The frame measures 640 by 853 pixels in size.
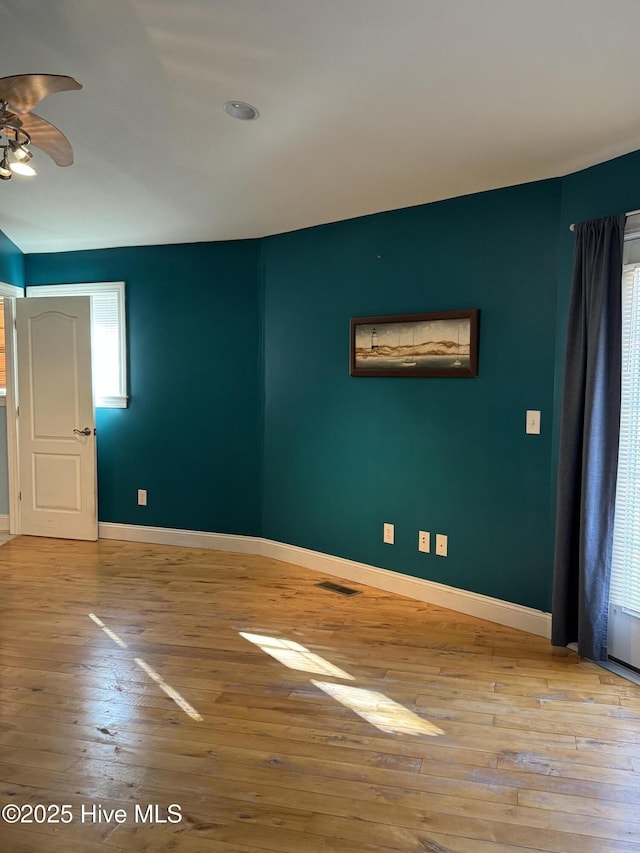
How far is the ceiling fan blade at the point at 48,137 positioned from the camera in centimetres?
244

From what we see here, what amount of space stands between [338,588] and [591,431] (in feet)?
6.44

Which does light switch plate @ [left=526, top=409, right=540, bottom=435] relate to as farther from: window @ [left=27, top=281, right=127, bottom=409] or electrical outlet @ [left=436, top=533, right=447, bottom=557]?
window @ [left=27, top=281, right=127, bottom=409]

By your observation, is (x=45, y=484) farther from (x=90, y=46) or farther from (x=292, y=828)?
(x=292, y=828)

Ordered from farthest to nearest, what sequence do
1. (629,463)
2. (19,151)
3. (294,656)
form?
(294,656) → (629,463) → (19,151)

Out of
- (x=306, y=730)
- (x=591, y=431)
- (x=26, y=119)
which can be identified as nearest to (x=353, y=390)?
(x=591, y=431)

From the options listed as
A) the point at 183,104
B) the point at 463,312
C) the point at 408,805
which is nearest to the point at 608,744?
the point at 408,805

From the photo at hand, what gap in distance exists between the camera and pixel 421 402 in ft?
12.9

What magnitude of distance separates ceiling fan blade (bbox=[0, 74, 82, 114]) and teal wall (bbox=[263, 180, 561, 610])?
2313 mm

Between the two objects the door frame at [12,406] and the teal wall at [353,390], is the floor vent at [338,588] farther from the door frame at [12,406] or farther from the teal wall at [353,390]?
the door frame at [12,406]

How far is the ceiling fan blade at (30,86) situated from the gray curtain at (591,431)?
7.61 ft

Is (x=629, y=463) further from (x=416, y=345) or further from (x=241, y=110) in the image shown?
(x=241, y=110)

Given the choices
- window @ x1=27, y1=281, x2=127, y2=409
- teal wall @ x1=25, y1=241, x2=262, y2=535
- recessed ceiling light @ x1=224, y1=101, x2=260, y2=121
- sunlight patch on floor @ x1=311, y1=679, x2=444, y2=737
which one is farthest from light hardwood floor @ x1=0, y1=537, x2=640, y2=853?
recessed ceiling light @ x1=224, y1=101, x2=260, y2=121

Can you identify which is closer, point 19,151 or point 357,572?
point 19,151

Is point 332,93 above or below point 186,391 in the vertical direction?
above
